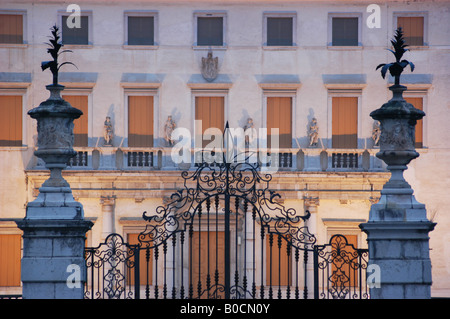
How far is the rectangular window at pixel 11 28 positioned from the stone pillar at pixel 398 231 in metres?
17.5

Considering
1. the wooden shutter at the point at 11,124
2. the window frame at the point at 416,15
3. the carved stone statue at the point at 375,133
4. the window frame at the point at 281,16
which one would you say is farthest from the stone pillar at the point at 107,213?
the window frame at the point at 416,15

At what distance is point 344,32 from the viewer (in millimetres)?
29141

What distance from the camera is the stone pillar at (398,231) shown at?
14.3 meters

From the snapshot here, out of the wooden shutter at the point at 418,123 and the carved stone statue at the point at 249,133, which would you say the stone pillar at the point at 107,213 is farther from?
the wooden shutter at the point at 418,123

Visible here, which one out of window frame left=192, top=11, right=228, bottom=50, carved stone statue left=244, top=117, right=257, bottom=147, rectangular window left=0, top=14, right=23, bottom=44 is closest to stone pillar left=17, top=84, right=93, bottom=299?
carved stone statue left=244, top=117, right=257, bottom=147

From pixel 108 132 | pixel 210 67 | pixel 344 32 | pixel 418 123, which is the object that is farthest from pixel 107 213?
pixel 418 123

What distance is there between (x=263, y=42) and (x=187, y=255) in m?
7.71

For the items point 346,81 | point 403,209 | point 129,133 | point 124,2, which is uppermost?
point 124,2

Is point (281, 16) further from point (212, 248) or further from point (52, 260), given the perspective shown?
point (52, 260)

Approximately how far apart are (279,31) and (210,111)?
366 centimetres

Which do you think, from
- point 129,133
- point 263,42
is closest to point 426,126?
point 263,42
